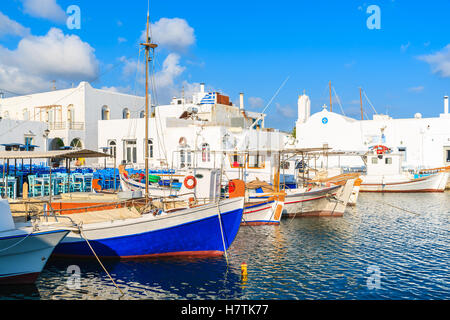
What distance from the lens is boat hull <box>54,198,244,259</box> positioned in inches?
481

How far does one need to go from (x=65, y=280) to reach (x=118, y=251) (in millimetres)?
1931

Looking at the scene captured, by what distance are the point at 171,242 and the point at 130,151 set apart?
82.2 ft

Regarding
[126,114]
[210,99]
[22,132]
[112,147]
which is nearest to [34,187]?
[112,147]

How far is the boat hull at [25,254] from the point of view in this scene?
10016 millimetres

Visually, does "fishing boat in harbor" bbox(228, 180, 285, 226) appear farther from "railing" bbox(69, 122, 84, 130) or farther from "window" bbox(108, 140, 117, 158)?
"railing" bbox(69, 122, 84, 130)

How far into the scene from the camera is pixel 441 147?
129ft

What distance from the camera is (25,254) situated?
1030 cm

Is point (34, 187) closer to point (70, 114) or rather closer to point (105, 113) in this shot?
point (70, 114)

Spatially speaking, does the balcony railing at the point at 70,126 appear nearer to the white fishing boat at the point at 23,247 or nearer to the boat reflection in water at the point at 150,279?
the boat reflection in water at the point at 150,279

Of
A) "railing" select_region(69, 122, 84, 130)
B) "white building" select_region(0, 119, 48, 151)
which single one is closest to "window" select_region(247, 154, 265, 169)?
"white building" select_region(0, 119, 48, 151)

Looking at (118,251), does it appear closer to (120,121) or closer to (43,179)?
(43,179)

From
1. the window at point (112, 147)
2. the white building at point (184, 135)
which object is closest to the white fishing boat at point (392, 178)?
the white building at point (184, 135)

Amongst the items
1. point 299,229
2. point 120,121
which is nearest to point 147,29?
point 299,229

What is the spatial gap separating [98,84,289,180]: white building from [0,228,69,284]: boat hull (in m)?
17.5
